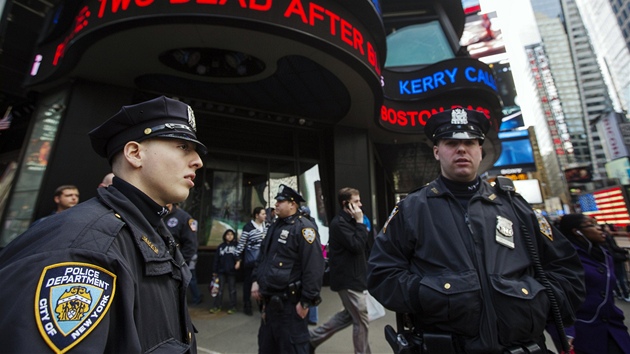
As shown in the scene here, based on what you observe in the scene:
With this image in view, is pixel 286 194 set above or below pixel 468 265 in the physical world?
above

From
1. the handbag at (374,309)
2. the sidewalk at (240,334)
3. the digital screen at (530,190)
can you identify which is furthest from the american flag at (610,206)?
the handbag at (374,309)

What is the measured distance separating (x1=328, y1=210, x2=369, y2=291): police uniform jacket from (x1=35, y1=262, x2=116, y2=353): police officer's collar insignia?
3081 mm

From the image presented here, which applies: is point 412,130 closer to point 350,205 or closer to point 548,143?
point 350,205

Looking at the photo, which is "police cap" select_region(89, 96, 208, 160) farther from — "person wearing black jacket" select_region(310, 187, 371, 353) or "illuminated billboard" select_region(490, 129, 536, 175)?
Answer: "illuminated billboard" select_region(490, 129, 536, 175)

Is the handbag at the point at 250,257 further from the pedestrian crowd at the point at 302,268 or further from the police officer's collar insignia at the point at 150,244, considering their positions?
the police officer's collar insignia at the point at 150,244

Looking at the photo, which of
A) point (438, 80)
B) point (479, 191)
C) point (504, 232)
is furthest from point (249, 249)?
point (438, 80)

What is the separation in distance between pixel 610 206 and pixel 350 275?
1458 cm

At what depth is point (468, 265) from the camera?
5.81 ft

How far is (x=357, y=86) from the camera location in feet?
22.7

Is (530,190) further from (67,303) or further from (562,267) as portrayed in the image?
(67,303)

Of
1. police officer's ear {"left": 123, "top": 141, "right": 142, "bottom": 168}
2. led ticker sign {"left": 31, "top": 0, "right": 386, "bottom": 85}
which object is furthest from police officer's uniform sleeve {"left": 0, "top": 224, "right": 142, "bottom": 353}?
led ticker sign {"left": 31, "top": 0, "right": 386, "bottom": 85}

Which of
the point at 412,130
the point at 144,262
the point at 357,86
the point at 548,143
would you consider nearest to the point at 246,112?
the point at 357,86

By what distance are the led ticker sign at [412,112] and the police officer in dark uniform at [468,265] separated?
748 centimetres

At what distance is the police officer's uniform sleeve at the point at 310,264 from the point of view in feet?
10.5
